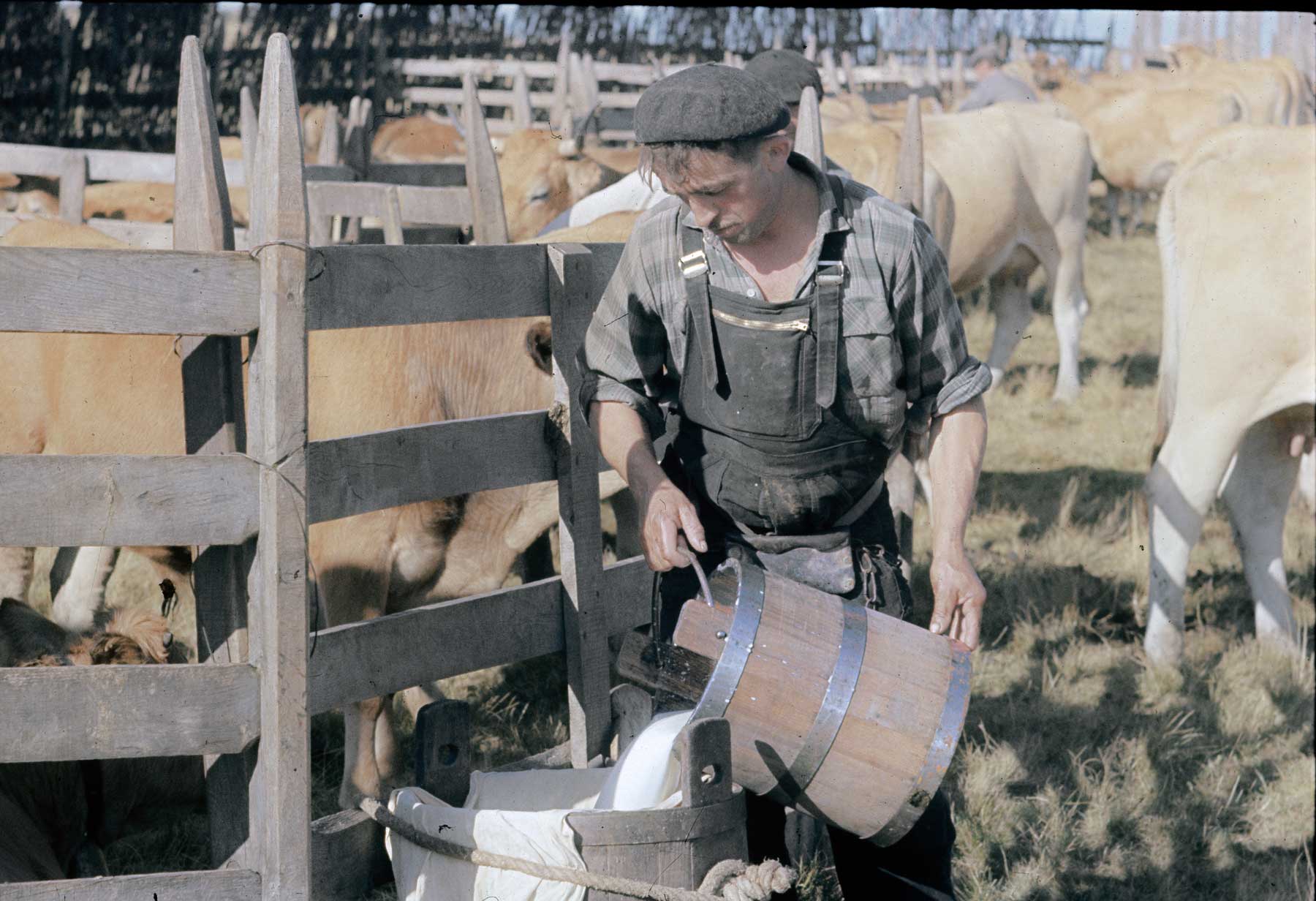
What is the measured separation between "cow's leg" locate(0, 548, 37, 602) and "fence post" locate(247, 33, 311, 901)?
2.69 meters

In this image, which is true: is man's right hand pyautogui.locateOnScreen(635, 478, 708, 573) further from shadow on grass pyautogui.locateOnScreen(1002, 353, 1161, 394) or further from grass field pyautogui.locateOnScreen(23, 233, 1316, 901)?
shadow on grass pyautogui.locateOnScreen(1002, 353, 1161, 394)

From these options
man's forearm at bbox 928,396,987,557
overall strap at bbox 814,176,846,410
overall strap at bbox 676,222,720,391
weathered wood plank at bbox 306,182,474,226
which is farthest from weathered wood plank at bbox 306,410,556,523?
weathered wood plank at bbox 306,182,474,226

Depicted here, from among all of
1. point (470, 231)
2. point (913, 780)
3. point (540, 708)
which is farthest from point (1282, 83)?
point (913, 780)

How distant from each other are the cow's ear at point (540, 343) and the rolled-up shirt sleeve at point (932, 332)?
1327 millimetres

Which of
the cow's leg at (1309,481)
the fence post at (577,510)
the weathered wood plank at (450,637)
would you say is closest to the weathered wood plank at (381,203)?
the fence post at (577,510)

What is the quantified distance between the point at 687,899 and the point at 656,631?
73 cm

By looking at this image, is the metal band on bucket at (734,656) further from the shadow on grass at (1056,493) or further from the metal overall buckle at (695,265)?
the shadow on grass at (1056,493)

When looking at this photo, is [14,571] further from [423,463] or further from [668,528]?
[668,528]

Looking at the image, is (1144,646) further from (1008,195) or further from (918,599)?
(1008,195)

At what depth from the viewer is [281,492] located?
2625mm

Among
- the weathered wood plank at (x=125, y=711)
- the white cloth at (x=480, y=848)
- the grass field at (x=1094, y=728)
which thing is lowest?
the grass field at (x=1094, y=728)

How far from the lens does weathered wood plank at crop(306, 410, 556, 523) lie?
2.94 meters

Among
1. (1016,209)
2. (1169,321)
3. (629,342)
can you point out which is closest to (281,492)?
(629,342)

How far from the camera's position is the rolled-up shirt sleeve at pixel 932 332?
2.81 meters
